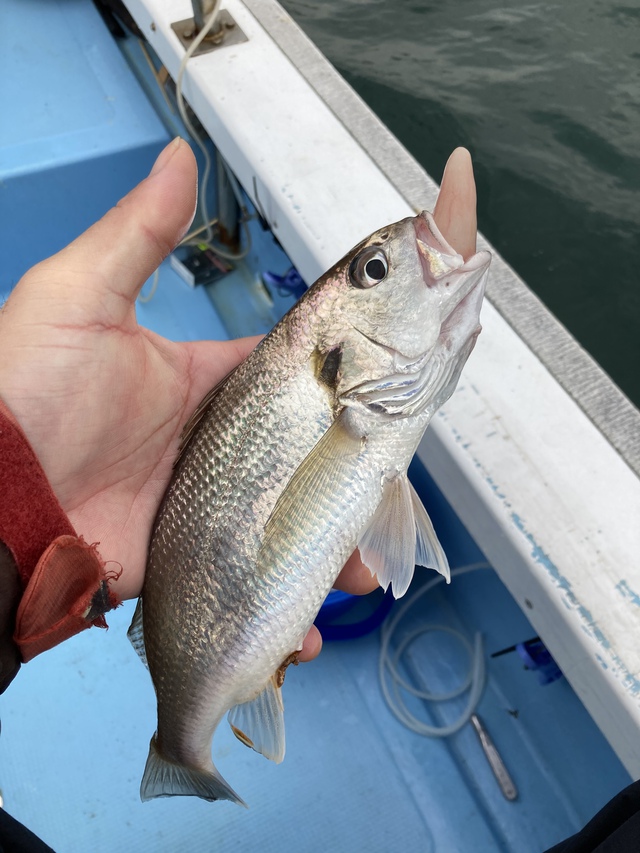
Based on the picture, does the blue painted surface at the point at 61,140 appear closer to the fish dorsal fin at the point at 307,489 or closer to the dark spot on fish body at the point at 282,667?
the fish dorsal fin at the point at 307,489

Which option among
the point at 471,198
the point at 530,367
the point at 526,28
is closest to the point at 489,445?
the point at 530,367

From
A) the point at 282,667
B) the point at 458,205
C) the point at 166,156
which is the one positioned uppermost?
the point at 166,156

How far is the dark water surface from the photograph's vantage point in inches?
193

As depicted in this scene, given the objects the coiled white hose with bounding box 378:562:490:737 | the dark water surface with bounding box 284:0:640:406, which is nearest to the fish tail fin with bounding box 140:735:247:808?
the coiled white hose with bounding box 378:562:490:737

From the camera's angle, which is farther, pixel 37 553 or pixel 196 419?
pixel 196 419

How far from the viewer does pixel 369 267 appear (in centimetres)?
174

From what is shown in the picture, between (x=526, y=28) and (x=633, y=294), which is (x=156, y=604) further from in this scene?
(x=526, y=28)

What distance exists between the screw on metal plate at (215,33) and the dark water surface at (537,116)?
2.64 m

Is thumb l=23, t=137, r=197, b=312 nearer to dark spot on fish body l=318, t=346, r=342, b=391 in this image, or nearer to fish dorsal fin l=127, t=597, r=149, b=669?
dark spot on fish body l=318, t=346, r=342, b=391

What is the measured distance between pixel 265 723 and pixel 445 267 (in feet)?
4.49

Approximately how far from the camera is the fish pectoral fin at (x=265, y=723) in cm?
185

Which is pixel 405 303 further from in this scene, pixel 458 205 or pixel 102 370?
pixel 102 370

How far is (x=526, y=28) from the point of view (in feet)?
22.0

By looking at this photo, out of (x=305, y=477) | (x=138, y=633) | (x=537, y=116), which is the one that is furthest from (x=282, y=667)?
(x=537, y=116)
